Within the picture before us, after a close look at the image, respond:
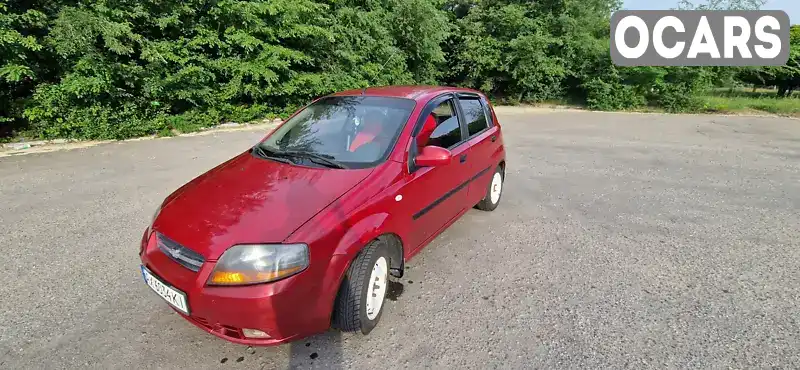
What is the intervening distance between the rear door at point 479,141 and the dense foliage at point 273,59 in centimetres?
724

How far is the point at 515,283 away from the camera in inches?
120

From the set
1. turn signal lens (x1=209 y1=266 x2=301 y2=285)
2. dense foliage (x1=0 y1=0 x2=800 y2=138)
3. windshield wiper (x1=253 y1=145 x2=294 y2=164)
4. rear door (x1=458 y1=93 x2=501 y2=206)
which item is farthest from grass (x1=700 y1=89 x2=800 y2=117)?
turn signal lens (x1=209 y1=266 x2=301 y2=285)

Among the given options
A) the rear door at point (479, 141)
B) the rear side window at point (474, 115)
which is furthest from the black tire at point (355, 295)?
the rear side window at point (474, 115)

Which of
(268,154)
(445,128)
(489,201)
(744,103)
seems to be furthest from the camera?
(744,103)

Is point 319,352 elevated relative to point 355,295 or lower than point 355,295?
lower

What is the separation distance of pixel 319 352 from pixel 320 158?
4.13 ft

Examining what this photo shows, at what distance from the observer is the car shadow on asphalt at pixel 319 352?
7.27 feet

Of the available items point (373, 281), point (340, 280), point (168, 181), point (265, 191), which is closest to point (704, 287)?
point (373, 281)

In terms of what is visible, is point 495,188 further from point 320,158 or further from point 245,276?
point 245,276

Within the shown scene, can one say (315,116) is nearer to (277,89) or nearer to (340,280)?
(340,280)

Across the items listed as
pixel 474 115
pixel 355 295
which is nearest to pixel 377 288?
pixel 355 295

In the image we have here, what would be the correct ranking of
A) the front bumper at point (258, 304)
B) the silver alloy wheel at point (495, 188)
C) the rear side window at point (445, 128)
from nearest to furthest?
the front bumper at point (258, 304)
the rear side window at point (445, 128)
the silver alloy wheel at point (495, 188)

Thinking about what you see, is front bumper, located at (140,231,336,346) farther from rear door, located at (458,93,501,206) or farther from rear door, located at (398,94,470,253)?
rear door, located at (458,93,501,206)

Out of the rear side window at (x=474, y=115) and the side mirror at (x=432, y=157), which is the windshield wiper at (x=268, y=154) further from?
the rear side window at (x=474, y=115)
